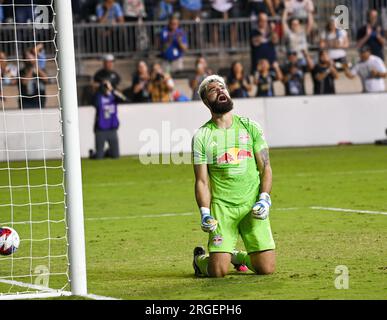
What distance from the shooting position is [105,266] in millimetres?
11031

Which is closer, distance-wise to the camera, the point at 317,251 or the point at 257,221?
the point at 257,221

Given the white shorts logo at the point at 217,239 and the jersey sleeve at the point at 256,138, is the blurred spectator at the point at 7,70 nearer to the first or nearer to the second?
the jersey sleeve at the point at 256,138

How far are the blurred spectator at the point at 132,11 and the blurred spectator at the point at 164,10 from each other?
475 mm

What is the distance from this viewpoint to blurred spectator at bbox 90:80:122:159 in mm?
26156

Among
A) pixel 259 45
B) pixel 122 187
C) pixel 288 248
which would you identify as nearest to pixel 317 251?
pixel 288 248

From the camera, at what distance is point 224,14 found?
3152 centimetres

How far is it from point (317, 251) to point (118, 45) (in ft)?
65.9

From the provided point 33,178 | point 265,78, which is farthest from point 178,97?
point 33,178

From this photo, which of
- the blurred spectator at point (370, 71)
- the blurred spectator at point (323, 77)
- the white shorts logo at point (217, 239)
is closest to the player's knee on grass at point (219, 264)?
the white shorts logo at point (217, 239)

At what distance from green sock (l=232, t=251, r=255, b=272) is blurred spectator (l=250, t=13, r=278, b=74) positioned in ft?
64.0

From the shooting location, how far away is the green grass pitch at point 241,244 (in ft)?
30.7
